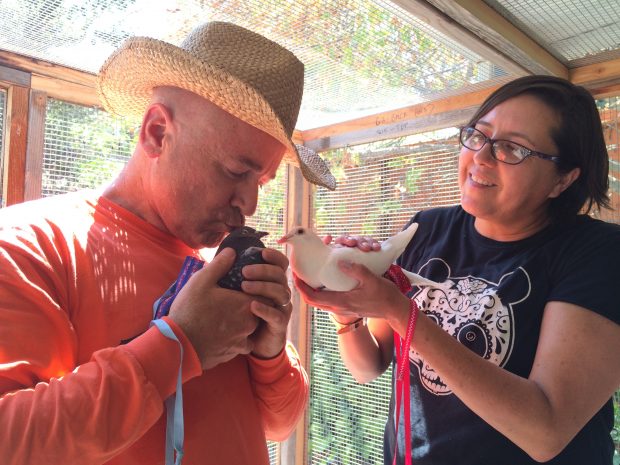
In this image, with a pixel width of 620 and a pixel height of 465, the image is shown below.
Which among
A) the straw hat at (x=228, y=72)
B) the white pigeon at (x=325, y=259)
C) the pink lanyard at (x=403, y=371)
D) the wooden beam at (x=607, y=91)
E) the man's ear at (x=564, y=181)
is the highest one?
the wooden beam at (x=607, y=91)

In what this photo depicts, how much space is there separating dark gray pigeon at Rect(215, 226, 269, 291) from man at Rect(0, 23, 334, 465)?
0.02 meters

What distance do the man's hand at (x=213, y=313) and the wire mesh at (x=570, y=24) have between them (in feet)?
3.92

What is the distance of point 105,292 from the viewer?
2.59 ft

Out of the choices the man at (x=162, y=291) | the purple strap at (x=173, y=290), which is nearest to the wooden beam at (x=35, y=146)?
the man at (x=162, y=291)

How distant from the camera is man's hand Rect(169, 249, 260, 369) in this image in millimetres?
716

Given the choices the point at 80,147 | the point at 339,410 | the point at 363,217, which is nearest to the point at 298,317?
the point at 339,410

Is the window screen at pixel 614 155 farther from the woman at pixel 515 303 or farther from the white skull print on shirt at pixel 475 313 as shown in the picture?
the white skull print on shirt at pixel 475 313

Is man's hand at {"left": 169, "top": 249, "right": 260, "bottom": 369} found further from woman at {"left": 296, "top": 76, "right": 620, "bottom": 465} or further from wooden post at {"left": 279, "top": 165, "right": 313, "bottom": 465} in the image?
wooden post at {"left": 279, "top": 165, "right": 313, "bottom": 465}

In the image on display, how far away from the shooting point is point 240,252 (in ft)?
2.67

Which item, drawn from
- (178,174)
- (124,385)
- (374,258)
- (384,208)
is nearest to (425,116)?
(384,208)

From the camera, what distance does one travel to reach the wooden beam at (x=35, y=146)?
1.52 meters

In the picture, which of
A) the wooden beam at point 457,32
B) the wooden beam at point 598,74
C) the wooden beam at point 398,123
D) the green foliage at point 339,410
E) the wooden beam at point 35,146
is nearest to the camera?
the wooden beam at point 457,32

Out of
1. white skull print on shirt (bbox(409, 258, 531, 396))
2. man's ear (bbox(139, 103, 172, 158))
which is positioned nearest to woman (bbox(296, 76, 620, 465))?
white skull print on shirt (bbox(409, 258, 531, 396))

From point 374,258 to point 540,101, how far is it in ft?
1.98
